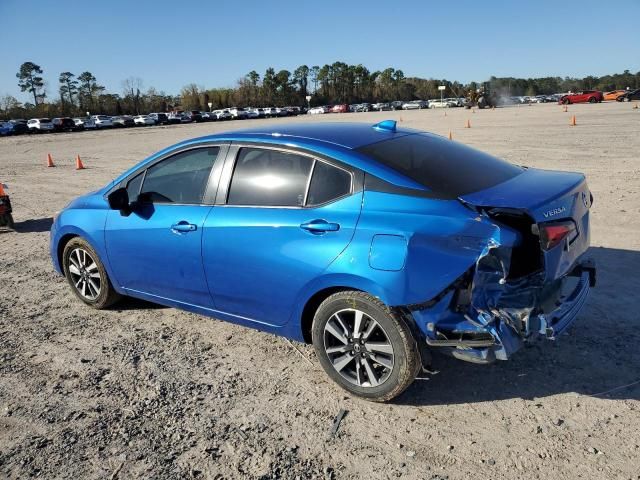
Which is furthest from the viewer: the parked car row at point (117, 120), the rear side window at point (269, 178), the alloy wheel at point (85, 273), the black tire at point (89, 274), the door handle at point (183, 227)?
the parked car row at point (117, 120)

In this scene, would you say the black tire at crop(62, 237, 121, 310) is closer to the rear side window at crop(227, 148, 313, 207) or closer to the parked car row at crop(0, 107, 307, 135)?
the rear side window at crop(227, 148, 313, 207)

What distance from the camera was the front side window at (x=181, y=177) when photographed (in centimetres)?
414

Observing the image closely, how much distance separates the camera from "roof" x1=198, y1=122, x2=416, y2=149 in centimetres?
374

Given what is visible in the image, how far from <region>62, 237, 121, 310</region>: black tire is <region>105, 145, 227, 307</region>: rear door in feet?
0.91

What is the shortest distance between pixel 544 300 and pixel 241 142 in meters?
2.43

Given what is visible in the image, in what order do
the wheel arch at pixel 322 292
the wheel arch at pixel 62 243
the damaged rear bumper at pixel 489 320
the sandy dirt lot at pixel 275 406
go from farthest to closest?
the wheel arch at pixel 62 243
the wheel arch at pixel 322 292
the damaged rear bumper at pixel 489 320
the sandy dirt lot at pixel 275 406

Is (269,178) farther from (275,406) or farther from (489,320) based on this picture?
(489,320)

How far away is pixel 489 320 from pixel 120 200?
3.16 meters

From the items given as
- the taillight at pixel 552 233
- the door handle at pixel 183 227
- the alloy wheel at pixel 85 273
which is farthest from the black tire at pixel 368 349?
the alloy wheel at pixel 85 273

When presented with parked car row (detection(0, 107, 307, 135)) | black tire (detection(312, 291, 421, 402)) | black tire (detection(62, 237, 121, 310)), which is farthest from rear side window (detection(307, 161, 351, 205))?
parked car row (detection(0, 107, 307, 135))

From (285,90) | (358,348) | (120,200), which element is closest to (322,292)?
(358,348)

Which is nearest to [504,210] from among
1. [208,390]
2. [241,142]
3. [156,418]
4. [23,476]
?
[241,142]

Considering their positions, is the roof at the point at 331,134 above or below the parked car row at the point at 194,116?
above

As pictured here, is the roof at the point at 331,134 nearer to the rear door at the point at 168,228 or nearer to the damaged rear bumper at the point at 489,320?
the rear door at the point at 168,228
